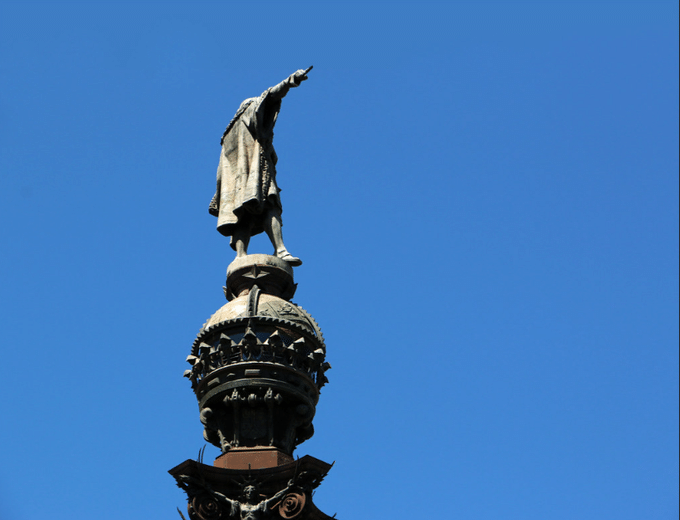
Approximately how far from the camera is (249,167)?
2309cm

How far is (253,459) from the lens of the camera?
18922mm

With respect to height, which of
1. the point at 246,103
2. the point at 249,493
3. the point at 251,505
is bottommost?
the point at 251,505

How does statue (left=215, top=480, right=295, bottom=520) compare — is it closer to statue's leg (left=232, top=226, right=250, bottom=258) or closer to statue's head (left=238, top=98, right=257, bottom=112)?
statue's leg (left=232, top=226, right=250, bottom=258)

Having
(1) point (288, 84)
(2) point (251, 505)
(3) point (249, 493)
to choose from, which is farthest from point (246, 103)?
(2) point (251, 505)

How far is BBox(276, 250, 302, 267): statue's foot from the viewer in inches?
865

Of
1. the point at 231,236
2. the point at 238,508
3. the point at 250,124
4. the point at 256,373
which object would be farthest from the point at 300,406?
the point at 250,124

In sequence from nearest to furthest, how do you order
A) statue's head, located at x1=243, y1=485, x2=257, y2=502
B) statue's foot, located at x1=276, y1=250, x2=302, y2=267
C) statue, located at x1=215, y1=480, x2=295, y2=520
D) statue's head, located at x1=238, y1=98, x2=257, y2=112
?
statue, located at x1=215, y1=480, x2=295, y2=520 → statue's head, located at x1=243, y1=485, x2=257, y2=502 → statue's foot, located at x1=276, y1=250, x2=302, y2=267 → statue's head, located at x1=238, y1=98, x2=257, y2=112

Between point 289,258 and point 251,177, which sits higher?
point 251,177

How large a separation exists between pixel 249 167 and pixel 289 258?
2.33m

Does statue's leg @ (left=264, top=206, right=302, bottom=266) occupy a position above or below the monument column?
above

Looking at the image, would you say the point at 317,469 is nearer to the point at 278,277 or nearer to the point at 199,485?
the point at 199,485

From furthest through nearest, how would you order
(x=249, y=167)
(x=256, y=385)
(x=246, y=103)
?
(x=246, y=103) → (x=249, y=167) → (x=256, y=385)

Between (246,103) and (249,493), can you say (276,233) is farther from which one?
(249,493)

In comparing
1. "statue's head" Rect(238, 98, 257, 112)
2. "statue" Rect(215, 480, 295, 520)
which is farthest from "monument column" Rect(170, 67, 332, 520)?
"statue's head" Rect(238, 98, 257, 112)
